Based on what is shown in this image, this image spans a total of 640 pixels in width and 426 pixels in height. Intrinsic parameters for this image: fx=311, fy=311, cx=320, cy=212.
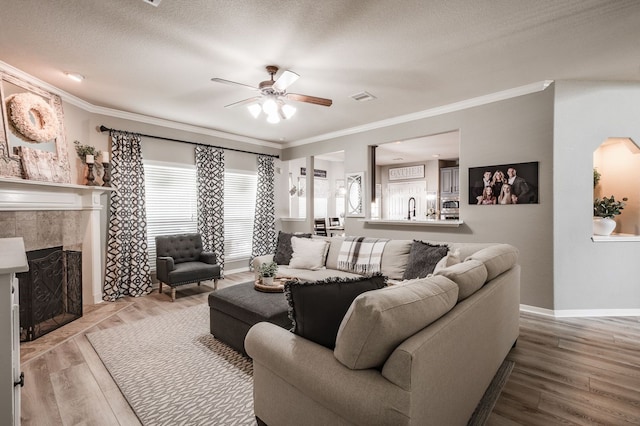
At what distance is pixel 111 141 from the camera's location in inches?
185

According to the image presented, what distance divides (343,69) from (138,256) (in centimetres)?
405

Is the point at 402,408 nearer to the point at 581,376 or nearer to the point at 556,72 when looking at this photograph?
the point at 581,376

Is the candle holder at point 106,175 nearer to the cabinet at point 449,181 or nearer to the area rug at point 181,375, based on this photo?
the area rug at point 181,375

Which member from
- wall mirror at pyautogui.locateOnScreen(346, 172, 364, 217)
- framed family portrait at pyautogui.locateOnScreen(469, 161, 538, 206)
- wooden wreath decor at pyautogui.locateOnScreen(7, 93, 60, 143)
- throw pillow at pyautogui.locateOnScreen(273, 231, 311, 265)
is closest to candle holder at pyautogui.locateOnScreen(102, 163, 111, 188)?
wooden wreath decor at pyautogui.locateOnScreen(7, 93, 60, 143)

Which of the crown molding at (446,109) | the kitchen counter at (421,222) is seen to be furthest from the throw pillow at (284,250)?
the crown molding at (446,109)

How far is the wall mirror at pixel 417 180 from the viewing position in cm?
824

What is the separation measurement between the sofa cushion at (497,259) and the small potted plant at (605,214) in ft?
6.68

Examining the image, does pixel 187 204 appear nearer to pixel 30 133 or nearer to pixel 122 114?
pixel 122 114

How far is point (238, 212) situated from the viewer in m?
6.38

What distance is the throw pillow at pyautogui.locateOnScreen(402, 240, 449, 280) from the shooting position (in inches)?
127

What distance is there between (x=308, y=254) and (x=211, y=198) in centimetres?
250

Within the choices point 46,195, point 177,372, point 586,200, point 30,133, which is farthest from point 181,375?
point 586,200

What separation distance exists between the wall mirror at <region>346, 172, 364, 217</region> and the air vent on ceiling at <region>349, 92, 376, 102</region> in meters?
1.61

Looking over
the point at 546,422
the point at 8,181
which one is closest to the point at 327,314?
the point at 546,422
